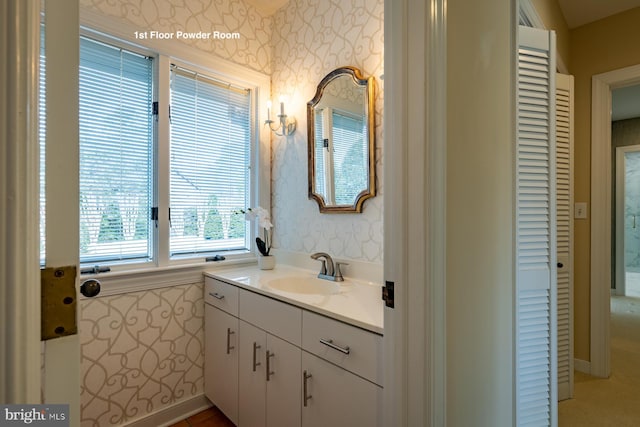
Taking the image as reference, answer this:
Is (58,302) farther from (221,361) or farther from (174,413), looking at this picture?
(174,413)

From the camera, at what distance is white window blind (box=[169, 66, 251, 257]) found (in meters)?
1.98

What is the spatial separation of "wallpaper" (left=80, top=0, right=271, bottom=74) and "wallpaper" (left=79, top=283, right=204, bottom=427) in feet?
5.17

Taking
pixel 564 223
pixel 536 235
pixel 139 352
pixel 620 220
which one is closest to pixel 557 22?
pixel 564 223

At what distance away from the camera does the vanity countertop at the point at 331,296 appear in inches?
43.5

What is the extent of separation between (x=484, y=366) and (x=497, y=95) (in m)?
0.95

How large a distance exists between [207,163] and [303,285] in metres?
1.07

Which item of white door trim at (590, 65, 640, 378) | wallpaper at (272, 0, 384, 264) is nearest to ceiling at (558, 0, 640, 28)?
white door trim at (590, 65, 640, 378)

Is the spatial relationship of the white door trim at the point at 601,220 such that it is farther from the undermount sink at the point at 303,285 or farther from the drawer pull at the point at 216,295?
the drawer pull at the point at 216,295

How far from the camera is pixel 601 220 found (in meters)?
2.24

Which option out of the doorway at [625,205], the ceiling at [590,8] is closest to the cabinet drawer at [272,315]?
the ceiling at [590,8]

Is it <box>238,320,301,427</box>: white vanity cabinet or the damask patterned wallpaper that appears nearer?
<box>238,320,301,427</box>: white vanity cabinet

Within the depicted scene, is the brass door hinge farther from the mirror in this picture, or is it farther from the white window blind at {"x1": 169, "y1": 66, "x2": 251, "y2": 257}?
the white window blind at {"x1": 169, "y1": 66, "x2": 251, "y2": 257}

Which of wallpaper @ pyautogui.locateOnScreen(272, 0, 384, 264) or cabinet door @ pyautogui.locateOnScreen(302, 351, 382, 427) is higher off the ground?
wallpaper @ pyautogui.locateOnScreen(272, 0, 384, 264)

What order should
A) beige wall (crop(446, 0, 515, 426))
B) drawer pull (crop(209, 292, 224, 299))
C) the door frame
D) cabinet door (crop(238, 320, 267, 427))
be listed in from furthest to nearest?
the door frame → drawer pull (crop(209, 292, 224, 299)) → cabinet door (crop(238, 320, 267, 427)) → beige wall (crop(446, 0, 515, 426))
